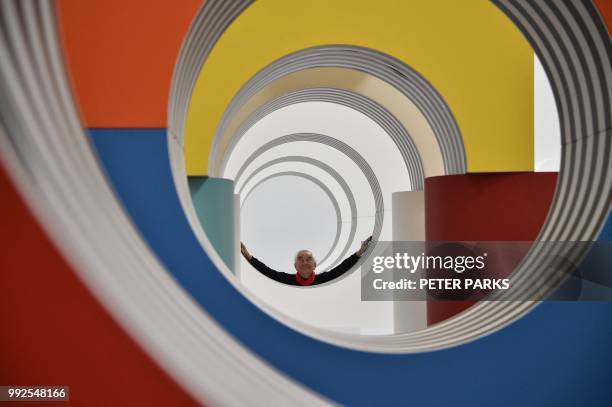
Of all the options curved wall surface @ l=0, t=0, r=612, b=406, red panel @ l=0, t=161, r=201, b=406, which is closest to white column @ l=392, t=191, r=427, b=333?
curved wall surface @ l=0, t=0, r=612, b=406

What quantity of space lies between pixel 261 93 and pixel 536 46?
4462 mm

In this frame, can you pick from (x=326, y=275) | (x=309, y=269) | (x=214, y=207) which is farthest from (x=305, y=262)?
(x=214, y=207)

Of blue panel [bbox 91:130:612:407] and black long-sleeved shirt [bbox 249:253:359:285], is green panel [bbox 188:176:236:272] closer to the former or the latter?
blue panel [bbox 91:130:612:407]

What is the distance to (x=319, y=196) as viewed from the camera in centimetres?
1602

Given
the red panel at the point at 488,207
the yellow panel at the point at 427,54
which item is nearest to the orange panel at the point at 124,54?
the yellow panel at the point at 427,54

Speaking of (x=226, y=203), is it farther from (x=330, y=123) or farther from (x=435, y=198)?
(x=330, y=123)

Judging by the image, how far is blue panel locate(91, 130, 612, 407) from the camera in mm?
2568

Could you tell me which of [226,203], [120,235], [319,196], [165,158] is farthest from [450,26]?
[319,196]

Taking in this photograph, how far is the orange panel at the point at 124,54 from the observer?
254cm

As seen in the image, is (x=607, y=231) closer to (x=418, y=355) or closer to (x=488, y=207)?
(x=418, y=355)

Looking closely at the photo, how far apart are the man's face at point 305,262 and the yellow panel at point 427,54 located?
10.9 ft

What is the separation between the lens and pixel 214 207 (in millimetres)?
5699

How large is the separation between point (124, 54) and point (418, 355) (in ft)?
6.03

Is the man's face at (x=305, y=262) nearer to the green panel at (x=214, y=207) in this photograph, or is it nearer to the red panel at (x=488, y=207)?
the green panel at (x=214, y=207)
